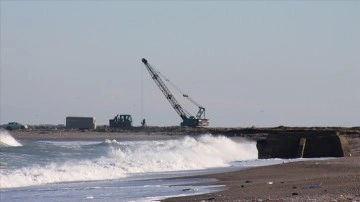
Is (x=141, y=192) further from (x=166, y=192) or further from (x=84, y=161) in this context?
(x=84, y=161)

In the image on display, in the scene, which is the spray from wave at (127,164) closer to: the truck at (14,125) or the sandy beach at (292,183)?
the sandy beach at (292,183)

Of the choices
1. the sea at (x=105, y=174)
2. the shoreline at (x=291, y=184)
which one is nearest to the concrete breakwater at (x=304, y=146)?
the sea at (x=105, y=174)

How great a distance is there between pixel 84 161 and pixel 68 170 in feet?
18.3

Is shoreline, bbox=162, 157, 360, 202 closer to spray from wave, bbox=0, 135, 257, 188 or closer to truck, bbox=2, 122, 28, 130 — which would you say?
spray from wave, bbox=0, 135, 257, 188

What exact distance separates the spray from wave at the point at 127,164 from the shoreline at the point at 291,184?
5056 mm

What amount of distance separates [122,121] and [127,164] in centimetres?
10531

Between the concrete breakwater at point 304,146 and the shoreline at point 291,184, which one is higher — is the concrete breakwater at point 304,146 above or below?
above

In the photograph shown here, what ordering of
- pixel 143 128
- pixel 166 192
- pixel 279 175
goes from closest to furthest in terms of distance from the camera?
pixel 166 192
pixel 279 175
pixel 143 128

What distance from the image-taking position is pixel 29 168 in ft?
122

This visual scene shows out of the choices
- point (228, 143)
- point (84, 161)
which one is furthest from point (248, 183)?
point (228, 143)

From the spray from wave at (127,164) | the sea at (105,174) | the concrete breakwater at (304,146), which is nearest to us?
the sea at (105,174)

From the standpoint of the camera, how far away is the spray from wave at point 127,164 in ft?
116

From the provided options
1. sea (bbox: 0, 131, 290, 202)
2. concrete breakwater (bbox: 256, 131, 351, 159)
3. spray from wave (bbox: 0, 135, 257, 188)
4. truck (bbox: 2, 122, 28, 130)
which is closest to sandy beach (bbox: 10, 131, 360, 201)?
sea (bbox: 0, 131, 290, 202)

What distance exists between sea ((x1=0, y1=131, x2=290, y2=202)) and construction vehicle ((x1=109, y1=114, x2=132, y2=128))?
8648cm
